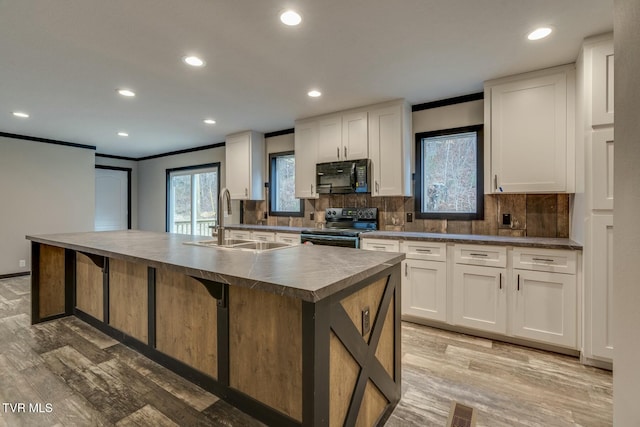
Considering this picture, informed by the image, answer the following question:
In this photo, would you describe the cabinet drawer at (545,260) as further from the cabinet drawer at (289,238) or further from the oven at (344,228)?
the cabinet drawer at (289,238)

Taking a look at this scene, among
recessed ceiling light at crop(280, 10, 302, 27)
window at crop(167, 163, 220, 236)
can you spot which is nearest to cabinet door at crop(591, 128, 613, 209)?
recessed ceiling light at crop(280, 10, 302, 27)

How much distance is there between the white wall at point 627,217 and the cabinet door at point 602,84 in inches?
58.8

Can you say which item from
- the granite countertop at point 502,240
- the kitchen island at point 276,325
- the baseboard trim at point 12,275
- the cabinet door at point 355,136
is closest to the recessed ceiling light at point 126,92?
the kitchen island at point 276,325

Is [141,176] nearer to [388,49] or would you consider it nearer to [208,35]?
[208,35]

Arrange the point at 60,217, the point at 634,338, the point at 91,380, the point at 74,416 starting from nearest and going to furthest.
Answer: the point at 634,338 → the point at 74,416 → the point at 91,380 → the point at 60,217

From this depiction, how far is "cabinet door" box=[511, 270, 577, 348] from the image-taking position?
99.0 inches

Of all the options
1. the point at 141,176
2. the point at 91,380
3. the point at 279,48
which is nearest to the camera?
the point at 91,380

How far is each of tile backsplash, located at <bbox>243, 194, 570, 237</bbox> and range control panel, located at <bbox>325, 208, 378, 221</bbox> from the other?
0.30ft

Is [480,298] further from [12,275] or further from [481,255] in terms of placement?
[12,275]

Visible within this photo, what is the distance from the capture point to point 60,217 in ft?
18.8

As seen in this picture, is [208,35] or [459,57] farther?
[459,57]

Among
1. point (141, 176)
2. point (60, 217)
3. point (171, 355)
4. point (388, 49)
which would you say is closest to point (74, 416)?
point (171, 355)

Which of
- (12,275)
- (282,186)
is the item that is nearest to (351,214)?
(282,186)

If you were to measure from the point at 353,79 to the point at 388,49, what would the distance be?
620mm
